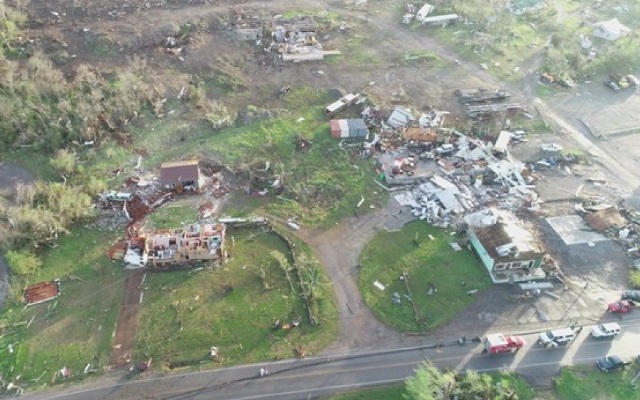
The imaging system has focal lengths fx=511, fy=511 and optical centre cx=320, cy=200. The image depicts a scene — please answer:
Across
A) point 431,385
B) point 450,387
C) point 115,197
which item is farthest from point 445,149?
point 115,197

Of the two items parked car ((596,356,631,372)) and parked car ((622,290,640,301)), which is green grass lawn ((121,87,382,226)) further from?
parked car ((596,356,631,372))

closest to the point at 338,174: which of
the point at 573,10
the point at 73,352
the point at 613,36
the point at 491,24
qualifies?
the point at 73,352

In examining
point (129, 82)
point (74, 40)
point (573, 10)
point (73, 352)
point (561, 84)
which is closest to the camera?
point (73, 352)

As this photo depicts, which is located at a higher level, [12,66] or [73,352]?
[12,66]

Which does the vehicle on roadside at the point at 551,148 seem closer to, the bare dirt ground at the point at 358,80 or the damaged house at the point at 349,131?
the bare dirt ground at the point at 358,80

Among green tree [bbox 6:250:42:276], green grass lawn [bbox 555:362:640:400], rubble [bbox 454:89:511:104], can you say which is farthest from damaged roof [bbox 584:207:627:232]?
green tree [bbox 6:250:42:276]

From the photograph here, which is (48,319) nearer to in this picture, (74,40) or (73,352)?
(73,352)

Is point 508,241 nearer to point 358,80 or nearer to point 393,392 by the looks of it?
point 393,392
